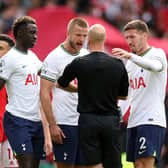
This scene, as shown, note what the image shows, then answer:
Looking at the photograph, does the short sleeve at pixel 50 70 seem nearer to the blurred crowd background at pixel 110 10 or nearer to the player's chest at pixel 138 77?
the player's chest at pixel 138 77

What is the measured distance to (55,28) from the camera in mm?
19219

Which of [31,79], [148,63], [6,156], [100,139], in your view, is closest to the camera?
[100,139]

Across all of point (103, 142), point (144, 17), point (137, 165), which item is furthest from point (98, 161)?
point (144, 17)

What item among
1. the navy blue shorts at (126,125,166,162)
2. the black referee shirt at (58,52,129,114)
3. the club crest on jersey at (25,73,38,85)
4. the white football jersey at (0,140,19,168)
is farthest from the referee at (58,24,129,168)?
the white football jersey at (0,140,19,168)

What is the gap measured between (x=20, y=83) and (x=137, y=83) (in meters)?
1.49

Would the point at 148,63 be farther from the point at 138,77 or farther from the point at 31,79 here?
the point at 31,79

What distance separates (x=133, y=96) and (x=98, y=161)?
1.38m

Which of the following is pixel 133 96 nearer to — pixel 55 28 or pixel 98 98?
pixel 98 98

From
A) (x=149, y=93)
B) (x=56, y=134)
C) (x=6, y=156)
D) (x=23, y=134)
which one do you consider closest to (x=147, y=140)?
(x=149, y=93)

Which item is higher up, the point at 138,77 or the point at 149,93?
the point at 138,77

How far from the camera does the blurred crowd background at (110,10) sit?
Result: 22062 mm

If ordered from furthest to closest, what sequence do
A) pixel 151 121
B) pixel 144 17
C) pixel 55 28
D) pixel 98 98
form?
1. pixel 144 17
2. pixel 55 28
3. pixel 151 121
4. pixel 98 98

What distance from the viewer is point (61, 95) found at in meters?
12.7

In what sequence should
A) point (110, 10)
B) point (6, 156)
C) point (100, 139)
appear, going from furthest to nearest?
point (110, 10) < point (6, 156) < point (100, 139)
